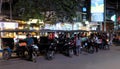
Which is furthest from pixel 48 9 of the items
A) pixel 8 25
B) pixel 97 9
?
pixel 97 9

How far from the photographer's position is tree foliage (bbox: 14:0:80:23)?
24.0 m

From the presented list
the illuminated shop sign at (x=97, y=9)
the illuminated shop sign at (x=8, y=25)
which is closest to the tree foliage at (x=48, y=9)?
the illuminated shop sign at (x=8, y=25)

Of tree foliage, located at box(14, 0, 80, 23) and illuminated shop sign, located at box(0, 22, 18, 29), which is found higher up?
tree foliage, located at box(14, 0, 80, 23)

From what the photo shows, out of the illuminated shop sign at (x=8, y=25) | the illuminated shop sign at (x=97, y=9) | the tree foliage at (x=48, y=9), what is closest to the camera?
the illuminated shop sign at (x=8, y=25)

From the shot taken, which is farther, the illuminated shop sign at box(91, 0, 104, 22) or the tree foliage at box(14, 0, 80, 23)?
the illuminated shop sign at box(91, 0, 104, 22)

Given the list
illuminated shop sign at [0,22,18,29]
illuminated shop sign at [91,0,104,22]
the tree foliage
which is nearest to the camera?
illuminated shop sign at [0,22,18,29]

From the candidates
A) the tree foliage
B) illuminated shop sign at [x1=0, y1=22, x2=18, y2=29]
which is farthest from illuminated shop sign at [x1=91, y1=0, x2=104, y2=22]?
illuminated shop sign at [x1=0, y1=22, x2=18, y2=29]

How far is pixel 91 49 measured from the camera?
24.9 m

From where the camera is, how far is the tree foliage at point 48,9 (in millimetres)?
24047

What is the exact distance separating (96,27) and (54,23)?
18.0 m

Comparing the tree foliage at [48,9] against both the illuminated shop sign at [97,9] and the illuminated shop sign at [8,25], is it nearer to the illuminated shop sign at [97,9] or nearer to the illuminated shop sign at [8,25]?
the illuminated shop sign at [8,25]

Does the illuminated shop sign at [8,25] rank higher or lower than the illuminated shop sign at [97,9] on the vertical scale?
lower

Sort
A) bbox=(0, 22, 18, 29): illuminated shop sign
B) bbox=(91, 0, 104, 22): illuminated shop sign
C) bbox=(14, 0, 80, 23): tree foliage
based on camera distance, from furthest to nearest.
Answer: bbox=(91, 0, 104, 22): illuminated shop sign → bbox=(14, 0, 80, 23): tree foliage → bbox=(0, 22, 18, 29): illuminated shop sign

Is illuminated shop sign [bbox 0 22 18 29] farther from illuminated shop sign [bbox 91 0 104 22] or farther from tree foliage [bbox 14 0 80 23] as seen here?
illuminated shop sign [bbox 91 0 104 22]
